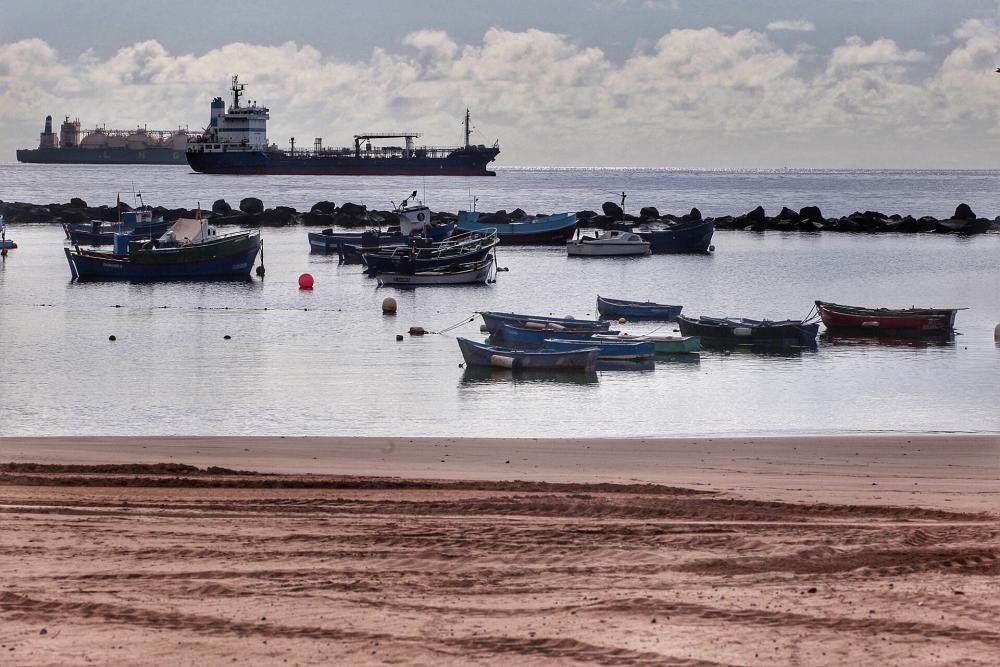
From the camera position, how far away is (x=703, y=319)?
2752 cm

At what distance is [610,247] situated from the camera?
57.9 meters

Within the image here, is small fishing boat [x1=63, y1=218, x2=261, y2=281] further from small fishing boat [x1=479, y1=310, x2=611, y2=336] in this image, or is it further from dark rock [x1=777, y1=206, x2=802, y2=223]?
dark rock [x1=777, y1=206, x2=802, y2=223]

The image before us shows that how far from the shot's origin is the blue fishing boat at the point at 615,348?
923 inches

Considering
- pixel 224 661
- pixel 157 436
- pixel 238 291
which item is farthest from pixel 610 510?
pixel 238 291

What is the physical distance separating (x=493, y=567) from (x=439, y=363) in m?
15.7

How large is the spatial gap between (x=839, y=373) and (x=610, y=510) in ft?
47.2

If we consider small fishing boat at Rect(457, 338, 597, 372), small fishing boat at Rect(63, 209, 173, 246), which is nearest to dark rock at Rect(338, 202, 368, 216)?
small fishing boat at Rect(63, 209, 173, 246)

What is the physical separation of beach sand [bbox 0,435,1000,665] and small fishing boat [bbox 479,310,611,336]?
1319cm

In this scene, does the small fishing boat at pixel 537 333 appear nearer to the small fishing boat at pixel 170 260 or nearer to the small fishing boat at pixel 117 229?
the small fishing boat at pixel 170 260

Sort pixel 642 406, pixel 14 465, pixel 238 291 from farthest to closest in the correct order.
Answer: pixel 238 291
pixel 642 406
pixel 14 465

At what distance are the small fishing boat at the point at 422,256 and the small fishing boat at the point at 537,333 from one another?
15695 millimetres

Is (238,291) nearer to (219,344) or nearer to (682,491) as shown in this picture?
(219,344)

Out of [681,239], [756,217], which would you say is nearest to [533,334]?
[681,239]

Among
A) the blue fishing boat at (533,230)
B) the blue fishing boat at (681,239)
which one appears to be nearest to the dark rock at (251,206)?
the blue fishing boat at (533,230)
